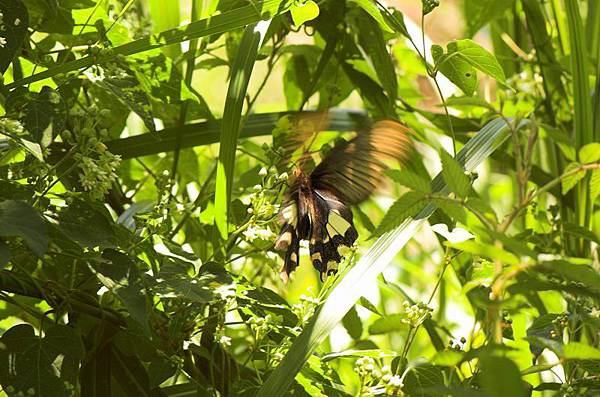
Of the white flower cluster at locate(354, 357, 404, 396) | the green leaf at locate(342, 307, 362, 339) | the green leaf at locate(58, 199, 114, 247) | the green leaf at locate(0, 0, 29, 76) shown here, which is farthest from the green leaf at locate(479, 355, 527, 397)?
the green leaf at locate(342, 307, 362, 339)

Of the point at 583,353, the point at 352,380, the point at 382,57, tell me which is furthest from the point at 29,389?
the point at 352,380

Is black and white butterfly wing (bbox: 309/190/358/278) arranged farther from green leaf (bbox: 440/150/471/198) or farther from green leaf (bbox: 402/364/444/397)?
green leaf (bbox: 440/150/471/198)

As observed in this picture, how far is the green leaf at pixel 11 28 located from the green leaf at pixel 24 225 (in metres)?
0.17

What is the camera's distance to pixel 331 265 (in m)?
0.87

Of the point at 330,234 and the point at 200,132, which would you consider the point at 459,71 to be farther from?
the point at 200,132

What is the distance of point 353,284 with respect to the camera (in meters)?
0.74

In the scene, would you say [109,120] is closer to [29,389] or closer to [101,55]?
[101,55]

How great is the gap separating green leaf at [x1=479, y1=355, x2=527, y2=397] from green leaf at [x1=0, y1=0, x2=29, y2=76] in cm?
47

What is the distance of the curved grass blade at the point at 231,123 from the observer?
852 millimetres

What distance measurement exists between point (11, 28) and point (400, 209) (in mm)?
376

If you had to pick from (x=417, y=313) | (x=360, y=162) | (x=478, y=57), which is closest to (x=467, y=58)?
(x=478, y=57)

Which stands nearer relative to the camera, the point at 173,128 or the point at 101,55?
the point at 101,55

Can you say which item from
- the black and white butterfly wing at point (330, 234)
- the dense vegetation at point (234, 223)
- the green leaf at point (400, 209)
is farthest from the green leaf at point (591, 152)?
the black and white butterfly wing at point (330, 234)

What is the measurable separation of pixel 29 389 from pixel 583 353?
1.32 feet
